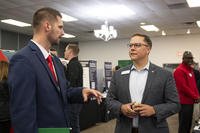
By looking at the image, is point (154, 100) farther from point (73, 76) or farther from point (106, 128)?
A: point (106, 128)

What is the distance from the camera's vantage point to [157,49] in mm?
12617

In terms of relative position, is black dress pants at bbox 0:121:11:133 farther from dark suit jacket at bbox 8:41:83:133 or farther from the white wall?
the white wall

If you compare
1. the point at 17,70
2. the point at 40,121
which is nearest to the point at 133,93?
the point at 40,121

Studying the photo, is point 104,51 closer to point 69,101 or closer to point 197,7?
point 197,7

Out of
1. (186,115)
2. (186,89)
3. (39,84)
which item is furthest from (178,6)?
(39,84)

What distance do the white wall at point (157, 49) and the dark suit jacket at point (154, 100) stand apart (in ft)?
28.9

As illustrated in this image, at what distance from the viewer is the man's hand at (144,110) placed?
6.57ft

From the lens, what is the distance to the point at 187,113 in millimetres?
4500

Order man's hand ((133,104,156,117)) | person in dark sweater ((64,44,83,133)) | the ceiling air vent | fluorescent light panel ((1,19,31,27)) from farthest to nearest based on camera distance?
fluorescent light panel ((1,19,31,27)) < the ceiling air vent < person in dark sweater ((64,44,83,133)) < man's hand ((133,104,156,117))

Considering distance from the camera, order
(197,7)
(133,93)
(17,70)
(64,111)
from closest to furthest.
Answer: (17,70) → (64,111) → (133,93) → (197,7)

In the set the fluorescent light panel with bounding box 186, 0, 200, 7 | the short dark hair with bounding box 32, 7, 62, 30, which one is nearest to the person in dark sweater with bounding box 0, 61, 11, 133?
the short dark hair with bounding box 32, 7, 62, 30

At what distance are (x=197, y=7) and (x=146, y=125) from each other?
5.89m

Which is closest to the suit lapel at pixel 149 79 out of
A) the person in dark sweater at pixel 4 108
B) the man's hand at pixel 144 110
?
the man's hand at pixel 144 110

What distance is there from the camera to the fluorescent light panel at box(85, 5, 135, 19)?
718 cm
